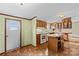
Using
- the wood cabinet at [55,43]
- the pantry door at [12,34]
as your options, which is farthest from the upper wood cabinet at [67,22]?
the pantry door at [12,34]

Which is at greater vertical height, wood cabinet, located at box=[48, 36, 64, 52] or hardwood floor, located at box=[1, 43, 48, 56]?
wood cabinet, located at box=[48, 36, 64, 52]

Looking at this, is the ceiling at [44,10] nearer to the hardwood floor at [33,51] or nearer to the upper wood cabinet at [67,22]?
the upper wood cabinet at [67,22]

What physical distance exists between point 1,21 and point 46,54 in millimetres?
1077

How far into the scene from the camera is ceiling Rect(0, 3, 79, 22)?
1821 millimetres

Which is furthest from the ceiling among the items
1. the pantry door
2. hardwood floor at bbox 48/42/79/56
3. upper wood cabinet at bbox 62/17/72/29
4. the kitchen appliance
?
hardwood floor at bbox 48/42/79/56

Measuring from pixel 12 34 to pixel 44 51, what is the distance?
0.72 metres

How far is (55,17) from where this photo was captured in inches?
74.8

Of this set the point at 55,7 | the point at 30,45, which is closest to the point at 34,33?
the point at 30,45

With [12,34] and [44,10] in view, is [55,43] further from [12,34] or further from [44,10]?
[12,34]

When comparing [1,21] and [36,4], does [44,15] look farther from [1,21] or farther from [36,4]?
[1,21]

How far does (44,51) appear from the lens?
1915mm

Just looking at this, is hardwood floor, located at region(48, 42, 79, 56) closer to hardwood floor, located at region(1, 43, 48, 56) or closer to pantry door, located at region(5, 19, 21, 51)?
hardwood floor, located at region(1, 43, 48, 56)

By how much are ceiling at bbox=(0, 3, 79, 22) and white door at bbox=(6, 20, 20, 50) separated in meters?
0.19

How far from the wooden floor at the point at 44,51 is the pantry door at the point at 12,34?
13 centimetres
